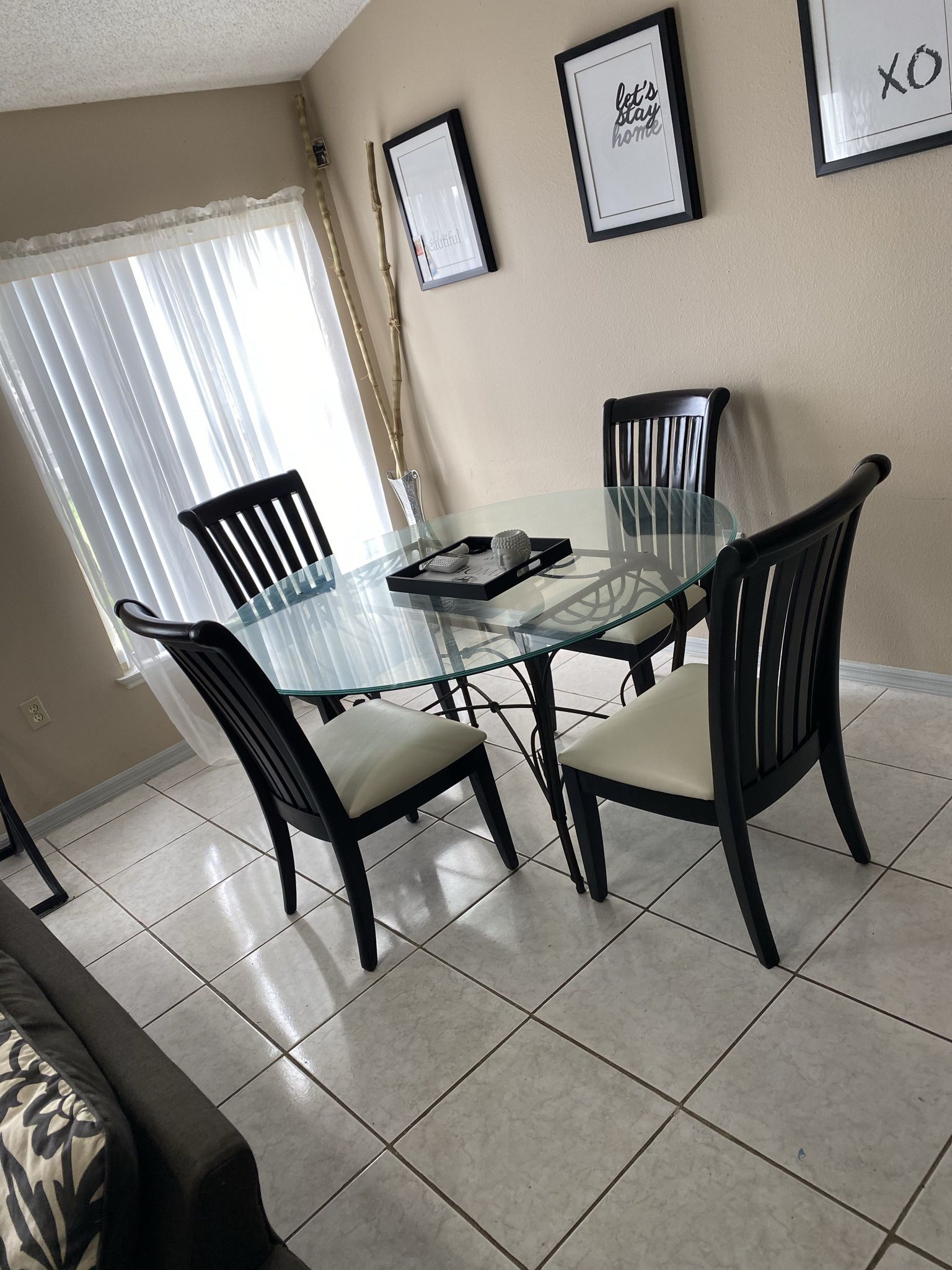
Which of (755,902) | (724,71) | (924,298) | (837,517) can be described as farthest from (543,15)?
(755,902)

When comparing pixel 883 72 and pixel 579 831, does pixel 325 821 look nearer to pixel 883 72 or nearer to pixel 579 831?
pixel 579 831

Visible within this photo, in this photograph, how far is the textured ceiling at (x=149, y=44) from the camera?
8.26ft

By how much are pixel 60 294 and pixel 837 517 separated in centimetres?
273

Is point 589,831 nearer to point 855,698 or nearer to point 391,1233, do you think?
point 391,1233

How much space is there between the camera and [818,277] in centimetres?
243

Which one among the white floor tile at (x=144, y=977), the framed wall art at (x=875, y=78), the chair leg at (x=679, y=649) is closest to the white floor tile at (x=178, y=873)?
the white floor tile at (x=144, y=977)

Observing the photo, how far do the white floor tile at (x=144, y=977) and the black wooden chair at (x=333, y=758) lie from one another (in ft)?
1.04

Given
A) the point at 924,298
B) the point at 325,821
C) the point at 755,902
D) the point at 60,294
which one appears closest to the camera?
the point at 755,902

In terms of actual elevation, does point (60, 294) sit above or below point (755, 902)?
above

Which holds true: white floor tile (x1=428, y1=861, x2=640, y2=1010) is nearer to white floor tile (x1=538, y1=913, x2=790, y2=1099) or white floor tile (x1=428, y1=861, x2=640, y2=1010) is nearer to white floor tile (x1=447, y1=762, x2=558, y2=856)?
white floor tile (x1=538, y1=913, x2=790, y2=1099)

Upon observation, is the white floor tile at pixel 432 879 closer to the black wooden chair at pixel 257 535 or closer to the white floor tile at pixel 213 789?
the black wooden chair at pixel 257 535

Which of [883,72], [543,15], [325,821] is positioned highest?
[543,15]

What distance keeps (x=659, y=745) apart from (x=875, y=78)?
1618 millimetres

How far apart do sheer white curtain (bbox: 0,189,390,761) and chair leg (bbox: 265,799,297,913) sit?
35.7 inches
